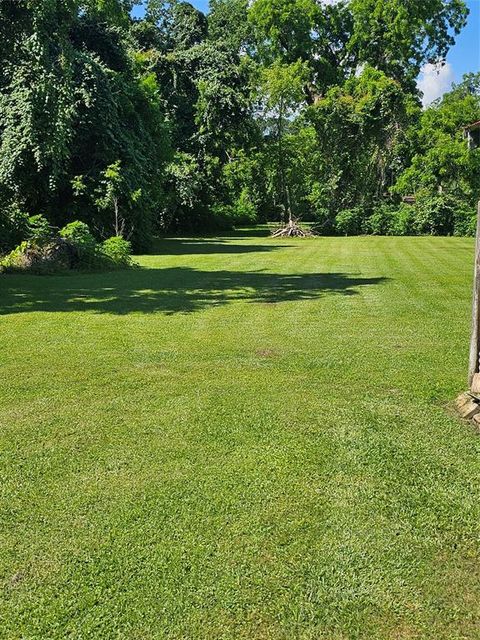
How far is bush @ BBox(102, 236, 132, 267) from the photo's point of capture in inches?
601

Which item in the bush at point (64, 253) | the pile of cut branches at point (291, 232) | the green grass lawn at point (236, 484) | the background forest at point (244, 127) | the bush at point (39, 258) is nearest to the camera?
the green grass lawn at point (236, 484)

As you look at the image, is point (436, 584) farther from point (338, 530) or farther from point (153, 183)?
point (153, 183)

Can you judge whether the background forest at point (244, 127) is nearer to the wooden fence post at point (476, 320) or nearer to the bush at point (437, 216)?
the bush at point (437, 216)

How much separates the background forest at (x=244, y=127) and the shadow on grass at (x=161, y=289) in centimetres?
413

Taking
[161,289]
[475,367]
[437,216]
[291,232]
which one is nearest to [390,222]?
[437,216]

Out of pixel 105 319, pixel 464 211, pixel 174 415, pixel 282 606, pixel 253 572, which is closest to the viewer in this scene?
pixel 282 606

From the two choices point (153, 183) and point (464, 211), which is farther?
point (464, 211)

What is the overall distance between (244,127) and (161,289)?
21939 millimetres

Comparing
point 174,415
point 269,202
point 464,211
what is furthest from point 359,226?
point 174,415

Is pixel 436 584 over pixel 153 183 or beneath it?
beneath

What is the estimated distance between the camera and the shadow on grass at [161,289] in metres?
9.22

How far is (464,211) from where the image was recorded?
31688 mm

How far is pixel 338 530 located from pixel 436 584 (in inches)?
20.8

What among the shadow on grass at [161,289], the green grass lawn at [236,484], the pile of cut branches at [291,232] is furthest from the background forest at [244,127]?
the green grass lawn at [236,484]
